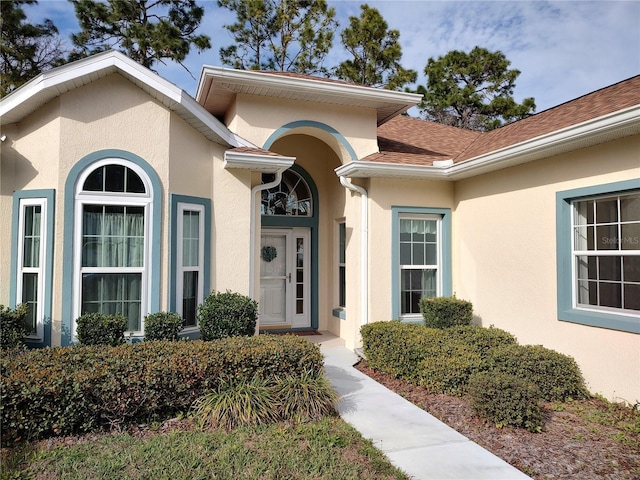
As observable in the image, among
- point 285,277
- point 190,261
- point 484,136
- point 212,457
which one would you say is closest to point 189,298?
point 190,261

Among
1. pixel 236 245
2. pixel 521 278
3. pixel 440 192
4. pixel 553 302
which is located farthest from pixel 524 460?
pixel 440 192

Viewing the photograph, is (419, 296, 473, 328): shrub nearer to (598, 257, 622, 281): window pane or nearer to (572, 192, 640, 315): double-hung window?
(572, 192, 640, 315): double-hung window

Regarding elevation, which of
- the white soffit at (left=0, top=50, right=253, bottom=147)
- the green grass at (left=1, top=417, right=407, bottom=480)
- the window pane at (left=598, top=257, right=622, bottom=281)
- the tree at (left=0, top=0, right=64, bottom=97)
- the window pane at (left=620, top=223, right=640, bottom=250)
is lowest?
the green grass at (left=1, top=417, right=407, bottom=480)

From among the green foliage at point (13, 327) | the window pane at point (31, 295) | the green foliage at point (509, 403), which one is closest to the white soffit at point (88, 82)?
the window pane at point (31, 295)

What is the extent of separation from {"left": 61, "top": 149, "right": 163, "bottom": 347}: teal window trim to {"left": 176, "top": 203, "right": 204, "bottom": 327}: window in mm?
390

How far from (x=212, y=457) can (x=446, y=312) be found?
5672 millimetres

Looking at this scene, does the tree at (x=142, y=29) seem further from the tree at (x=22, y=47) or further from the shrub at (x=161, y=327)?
the shrub at (x=161, y=327)

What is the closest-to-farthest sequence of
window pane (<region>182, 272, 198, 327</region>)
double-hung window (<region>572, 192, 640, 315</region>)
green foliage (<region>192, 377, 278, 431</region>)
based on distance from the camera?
green foliage (<region>192, 377, 278, 431</region>) → double-hung window (<region>572, 192, 640, 315</region>) → window pane (<region>182, 272, 198, 327</region>)

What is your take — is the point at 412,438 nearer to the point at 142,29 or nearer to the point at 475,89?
the point at 142,29

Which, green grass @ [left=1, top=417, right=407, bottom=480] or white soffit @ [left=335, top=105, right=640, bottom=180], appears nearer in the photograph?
green grass @ [left=1, top=417, right=407, bottom=480]

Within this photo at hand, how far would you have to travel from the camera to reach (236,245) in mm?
8141

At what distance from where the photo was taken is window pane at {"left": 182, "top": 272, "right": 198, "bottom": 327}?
7.57 meters

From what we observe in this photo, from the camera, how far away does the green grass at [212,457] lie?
4.05 m

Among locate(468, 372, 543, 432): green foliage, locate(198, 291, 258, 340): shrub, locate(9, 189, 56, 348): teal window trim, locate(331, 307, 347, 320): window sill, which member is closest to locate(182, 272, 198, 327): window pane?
locate(198, 291, 258, 340): shrub
